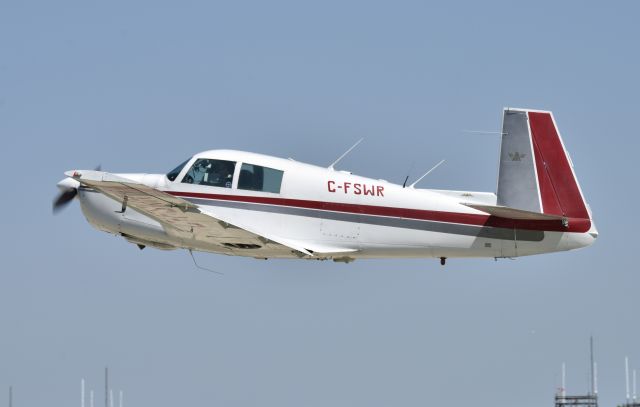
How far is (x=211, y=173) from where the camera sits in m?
22.1

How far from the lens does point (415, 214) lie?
2161cm

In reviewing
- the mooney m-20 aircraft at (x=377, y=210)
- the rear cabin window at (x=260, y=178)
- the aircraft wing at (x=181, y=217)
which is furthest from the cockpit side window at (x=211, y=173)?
the aircraft wing at (x=181, y=217)

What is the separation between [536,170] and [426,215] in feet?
6.54

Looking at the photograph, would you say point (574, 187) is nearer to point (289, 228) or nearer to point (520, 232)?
point (520, 232)

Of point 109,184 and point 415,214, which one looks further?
point 415,214

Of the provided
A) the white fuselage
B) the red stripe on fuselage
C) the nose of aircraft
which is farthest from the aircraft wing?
the nose of aircraft

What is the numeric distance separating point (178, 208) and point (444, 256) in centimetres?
467

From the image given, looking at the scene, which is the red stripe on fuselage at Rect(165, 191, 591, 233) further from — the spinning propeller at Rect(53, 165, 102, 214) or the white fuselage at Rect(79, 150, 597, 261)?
the spinning propeller at Rect(53, 165, 102, 214)

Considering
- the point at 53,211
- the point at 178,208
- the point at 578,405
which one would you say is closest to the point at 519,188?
the point at 178,208

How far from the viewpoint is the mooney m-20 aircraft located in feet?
70.1

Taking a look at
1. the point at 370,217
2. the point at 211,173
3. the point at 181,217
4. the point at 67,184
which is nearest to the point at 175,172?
the point at 211,173

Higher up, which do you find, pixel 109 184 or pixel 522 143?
pixel 522 143

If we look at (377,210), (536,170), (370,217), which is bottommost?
(370,217)

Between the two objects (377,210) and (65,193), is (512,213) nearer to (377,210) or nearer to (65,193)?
(377,210)
